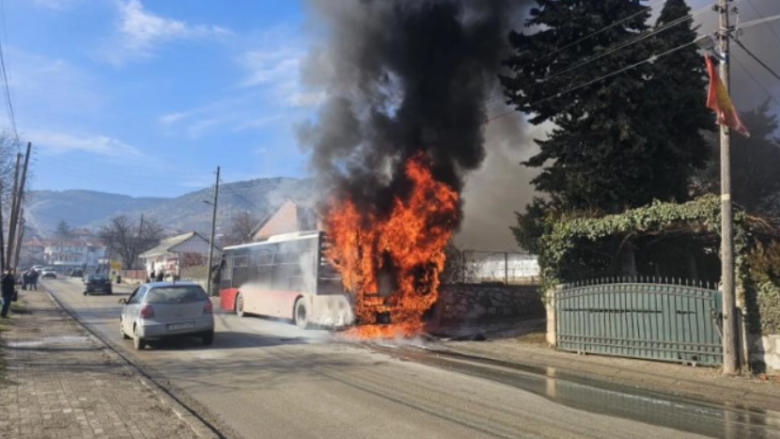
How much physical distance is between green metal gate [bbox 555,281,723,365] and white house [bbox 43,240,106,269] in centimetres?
14687

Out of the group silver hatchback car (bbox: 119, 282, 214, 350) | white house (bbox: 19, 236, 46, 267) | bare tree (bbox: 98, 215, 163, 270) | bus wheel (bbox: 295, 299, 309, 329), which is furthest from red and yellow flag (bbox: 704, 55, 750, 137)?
white house (bbox: 19, 236, 46, 267)

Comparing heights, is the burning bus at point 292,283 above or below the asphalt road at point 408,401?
above

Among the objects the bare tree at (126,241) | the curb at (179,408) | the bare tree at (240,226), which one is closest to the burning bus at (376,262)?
the curb at (179,408)

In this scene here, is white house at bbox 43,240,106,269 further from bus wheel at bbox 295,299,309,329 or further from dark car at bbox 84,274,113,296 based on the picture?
bus wheel at bbox 295,299,309,329

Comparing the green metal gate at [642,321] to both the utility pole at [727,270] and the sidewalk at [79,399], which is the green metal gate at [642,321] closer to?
the utility pole at [727,270]

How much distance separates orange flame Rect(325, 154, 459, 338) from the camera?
15445mm

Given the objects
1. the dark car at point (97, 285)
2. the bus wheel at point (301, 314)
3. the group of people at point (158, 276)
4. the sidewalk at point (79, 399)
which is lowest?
the sidewalk at point (79, 399)

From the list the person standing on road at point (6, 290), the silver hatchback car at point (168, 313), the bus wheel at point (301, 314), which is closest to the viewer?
the silver hatchback car at point (168, 313)

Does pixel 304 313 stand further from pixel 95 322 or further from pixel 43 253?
pixel 43 253

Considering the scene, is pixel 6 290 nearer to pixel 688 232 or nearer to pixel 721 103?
pixel 688 232

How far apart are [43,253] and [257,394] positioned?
549ft

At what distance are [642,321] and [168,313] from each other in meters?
9.67

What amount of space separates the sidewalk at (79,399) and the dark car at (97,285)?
2757 cm

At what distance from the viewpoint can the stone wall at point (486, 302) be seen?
61.0ft
